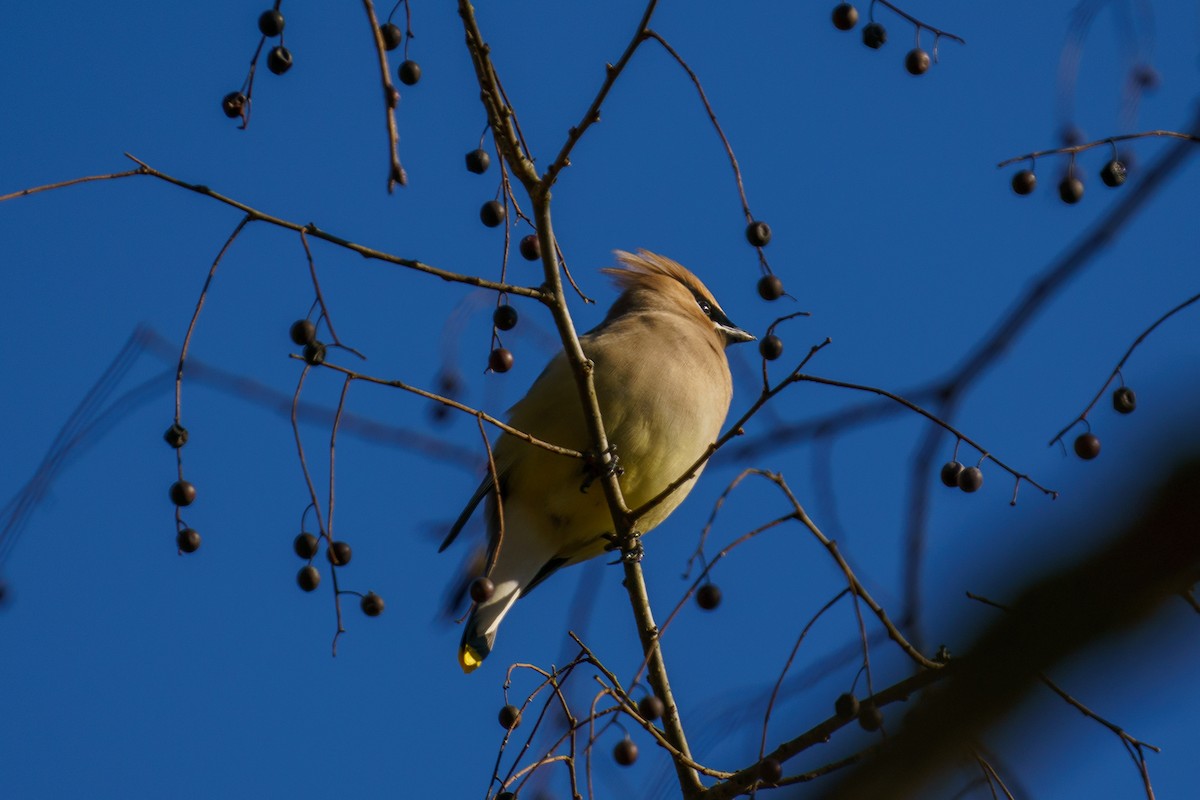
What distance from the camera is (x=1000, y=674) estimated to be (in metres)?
0.78

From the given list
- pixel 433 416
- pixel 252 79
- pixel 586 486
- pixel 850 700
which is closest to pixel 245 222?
pixel 252 79

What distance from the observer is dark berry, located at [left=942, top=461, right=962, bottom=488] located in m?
3.44

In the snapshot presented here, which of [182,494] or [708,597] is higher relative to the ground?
[182,494]

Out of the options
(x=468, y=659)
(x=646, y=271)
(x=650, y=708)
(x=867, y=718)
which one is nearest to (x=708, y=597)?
(x=650, y=708)

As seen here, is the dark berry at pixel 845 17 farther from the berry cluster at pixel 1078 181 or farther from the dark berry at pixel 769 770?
the dark berry at pixel 769 770

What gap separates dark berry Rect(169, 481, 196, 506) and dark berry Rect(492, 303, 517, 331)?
0.85 meters

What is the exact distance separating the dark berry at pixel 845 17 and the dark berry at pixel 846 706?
1.67 metres

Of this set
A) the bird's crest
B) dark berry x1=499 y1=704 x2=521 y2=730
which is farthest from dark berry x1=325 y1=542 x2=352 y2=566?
the bird's crest

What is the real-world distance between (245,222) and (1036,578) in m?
2.10

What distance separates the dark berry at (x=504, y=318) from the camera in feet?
11.4

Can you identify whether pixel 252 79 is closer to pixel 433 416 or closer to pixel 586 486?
pixel 433 416

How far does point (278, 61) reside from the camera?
3.08m

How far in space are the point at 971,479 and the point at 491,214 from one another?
1323 millimetres

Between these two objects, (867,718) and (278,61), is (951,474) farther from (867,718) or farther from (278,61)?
(278,61)
